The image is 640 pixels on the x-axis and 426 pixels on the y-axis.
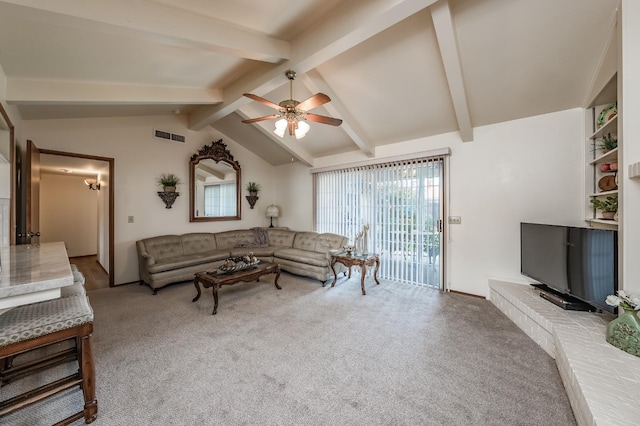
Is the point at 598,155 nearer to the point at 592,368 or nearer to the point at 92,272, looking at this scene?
the point at 592,368

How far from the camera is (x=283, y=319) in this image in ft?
9.46

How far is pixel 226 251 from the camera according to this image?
487cm

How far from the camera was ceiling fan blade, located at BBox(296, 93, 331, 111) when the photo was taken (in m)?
2.47

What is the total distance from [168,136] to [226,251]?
2462 millimetres

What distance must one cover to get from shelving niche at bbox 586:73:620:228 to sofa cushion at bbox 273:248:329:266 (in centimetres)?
338

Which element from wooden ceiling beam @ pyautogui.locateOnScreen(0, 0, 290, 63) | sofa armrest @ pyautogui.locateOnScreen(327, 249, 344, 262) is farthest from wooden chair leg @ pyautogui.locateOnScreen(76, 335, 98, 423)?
sofa armrest @ pyautogui.locateOnScreen(327, 249, 344, 262)

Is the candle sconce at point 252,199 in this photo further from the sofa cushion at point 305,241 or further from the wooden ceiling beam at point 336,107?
the wooden ceiling beam at point 336,107

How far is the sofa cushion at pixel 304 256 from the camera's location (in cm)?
425

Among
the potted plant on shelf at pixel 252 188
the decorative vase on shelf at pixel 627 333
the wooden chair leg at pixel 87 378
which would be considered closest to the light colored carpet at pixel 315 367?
the wooden chair leg at pixel 87 378

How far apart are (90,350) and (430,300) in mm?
3580

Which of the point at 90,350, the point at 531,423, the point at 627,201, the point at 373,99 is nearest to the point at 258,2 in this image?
the point at 373,99

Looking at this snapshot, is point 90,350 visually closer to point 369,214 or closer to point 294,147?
point 369,214

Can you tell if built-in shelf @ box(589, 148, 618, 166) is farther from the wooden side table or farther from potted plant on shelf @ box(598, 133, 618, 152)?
the wooden side table

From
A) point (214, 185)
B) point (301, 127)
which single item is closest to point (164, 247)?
point (214, 185)
